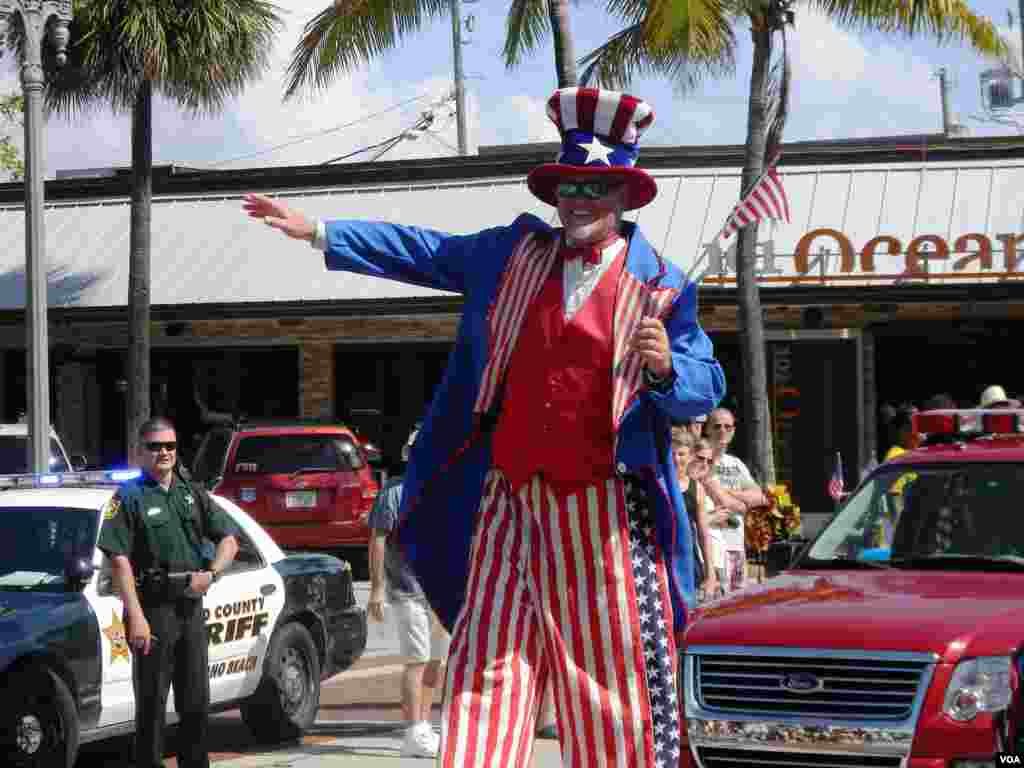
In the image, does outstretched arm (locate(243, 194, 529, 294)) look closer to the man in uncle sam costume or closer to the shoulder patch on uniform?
the man in uncle sam costume

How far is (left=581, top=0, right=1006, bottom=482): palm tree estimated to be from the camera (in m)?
16.3

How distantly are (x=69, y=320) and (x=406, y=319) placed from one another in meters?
4.85

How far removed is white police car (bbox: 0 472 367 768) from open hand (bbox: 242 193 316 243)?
13.8 ft

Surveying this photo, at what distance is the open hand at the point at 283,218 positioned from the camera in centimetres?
408

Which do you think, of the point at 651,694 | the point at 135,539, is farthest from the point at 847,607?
the point at 135,539

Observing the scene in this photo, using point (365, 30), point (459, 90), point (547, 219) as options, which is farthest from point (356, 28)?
point (459, 90)

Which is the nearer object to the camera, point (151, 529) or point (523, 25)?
point (151, 529)

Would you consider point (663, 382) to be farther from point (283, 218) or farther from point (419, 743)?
point (419, 743)

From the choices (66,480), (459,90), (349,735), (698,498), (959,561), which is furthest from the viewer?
(459,90)

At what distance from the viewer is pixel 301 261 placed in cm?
2570

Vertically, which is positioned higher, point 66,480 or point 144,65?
point 144,65

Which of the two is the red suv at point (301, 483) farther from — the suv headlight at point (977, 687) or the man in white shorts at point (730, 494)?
the suv headlight at point (977, 687)

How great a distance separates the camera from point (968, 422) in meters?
7.55

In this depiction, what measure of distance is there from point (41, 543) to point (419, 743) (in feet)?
6.68
